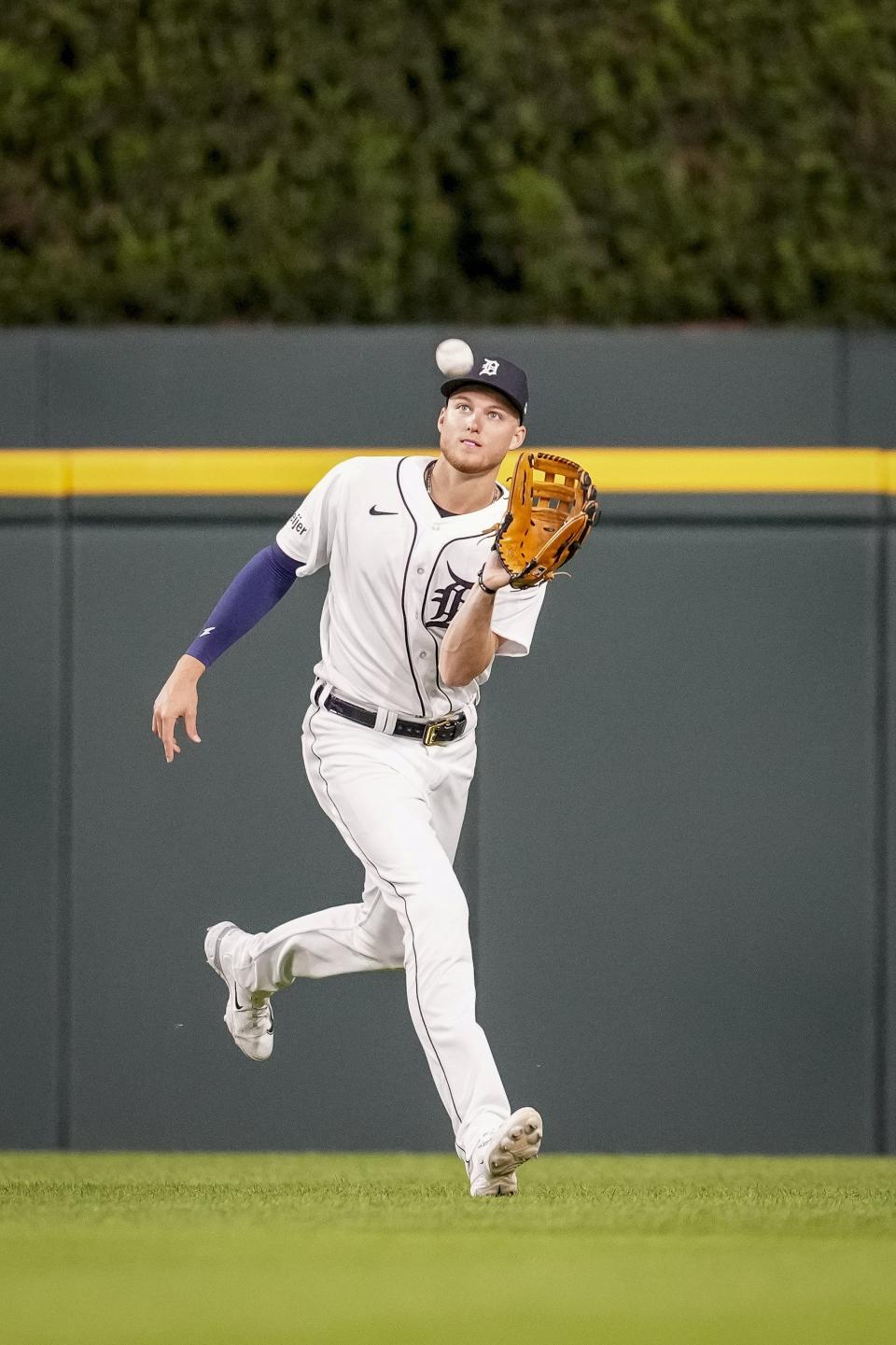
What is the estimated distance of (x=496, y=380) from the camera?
4.62 m

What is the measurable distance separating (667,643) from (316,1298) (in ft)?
10.3

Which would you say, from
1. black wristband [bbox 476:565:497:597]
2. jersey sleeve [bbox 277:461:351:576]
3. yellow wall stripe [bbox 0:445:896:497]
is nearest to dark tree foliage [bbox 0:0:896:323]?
yellow wall stripe [bbox 0:445:896:497]

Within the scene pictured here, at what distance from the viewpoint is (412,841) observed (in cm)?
447

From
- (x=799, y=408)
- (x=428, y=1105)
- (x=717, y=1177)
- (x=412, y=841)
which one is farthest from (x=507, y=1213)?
(x=799, y=408)

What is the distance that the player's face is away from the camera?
4625 mm

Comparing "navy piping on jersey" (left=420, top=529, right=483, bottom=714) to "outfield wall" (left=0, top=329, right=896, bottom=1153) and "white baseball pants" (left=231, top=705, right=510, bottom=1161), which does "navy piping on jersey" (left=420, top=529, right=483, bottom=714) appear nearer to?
"white baseball pants" (left=231, top=705, right=510, bottom=1161)

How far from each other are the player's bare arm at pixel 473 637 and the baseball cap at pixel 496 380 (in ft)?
1.71

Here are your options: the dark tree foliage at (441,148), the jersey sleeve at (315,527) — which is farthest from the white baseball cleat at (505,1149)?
the dark tree foliage at (441,148)

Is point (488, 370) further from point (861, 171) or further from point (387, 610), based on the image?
point (861, 171)

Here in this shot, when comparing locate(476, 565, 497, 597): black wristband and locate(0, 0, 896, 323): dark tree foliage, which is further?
locate(0, 0, 896, 323): dark tree foliage

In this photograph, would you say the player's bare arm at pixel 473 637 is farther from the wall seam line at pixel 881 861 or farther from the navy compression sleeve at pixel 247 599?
the wall seam line at pixel 881 861

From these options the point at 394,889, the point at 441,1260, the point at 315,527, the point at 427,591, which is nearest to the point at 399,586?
the point at 427,591

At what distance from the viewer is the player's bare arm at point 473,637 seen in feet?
14.0

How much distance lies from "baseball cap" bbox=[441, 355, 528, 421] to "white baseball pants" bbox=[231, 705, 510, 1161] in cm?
86
